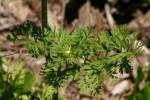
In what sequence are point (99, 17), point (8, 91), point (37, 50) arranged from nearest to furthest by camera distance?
point (37, 50) → point (8, 91) → point (99, 17)

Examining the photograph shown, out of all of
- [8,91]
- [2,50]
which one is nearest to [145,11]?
[2,50]

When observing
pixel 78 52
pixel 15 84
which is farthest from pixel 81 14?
pixel 78 52

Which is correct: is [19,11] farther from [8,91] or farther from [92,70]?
[92,70]

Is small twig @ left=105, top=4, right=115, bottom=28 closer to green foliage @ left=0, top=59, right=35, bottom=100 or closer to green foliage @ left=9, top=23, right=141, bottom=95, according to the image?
green foliage @ left=0, top=59, right=35, bottom=100

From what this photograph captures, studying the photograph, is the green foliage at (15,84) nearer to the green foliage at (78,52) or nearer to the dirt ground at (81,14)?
the green foliage at (78,52)

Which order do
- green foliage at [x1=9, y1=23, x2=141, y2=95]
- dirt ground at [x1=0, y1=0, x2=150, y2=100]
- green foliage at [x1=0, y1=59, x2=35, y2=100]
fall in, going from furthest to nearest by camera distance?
dirt ground at [x1=0, y1=0, x2=150, y2=100] < green foliage at [x1=0, y1=59, x2=35, y2=100] < green foliage at [x1=9, y1=23, x2=141, y2=95]

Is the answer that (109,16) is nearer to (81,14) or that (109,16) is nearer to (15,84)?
(81,14)

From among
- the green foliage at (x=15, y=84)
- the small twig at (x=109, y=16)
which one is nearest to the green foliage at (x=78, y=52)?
the green foliage at (x=15, y=84)

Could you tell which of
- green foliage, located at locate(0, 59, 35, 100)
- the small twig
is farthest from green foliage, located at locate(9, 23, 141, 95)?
the small twig

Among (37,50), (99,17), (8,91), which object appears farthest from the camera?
(99,17)
